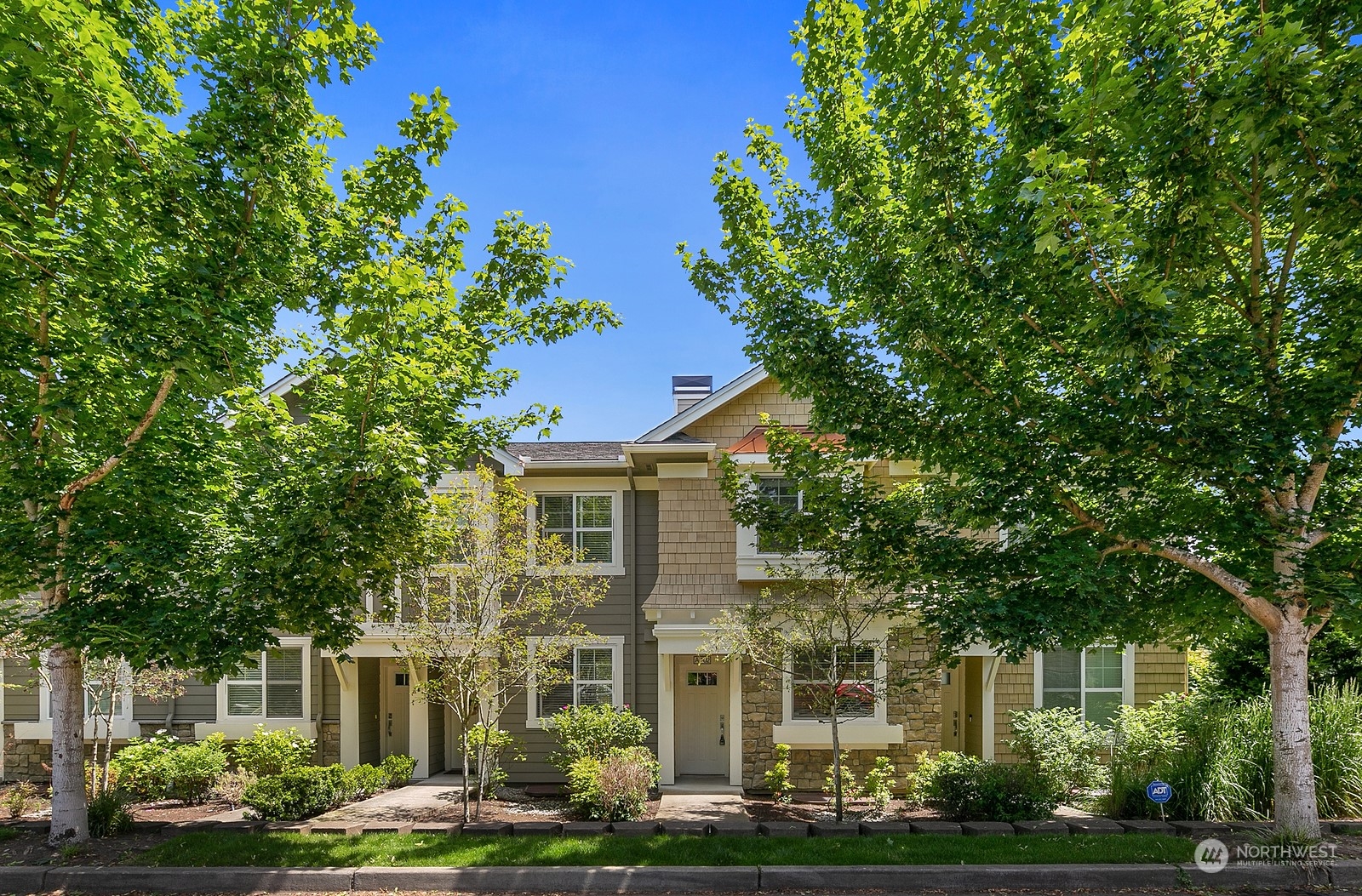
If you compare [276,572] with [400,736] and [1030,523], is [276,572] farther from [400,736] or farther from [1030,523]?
[400,736]

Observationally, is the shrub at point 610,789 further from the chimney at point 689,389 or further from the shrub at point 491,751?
the chimney at point 689,389

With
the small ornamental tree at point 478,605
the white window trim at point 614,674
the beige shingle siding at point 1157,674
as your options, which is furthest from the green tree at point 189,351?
the beige shingle siding at point 1157,674

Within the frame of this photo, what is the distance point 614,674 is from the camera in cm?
1361

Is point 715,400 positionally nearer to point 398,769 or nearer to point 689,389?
point 689,389

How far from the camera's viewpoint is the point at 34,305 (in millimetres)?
6871

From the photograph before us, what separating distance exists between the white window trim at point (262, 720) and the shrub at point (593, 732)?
5.06m

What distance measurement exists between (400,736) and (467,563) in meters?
7.40

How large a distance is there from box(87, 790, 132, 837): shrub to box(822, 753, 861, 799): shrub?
10.2 metres

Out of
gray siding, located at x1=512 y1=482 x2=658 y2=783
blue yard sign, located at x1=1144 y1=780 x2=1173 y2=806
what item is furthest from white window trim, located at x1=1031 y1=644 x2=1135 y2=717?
gray siding, located at x1=512 y1=482 x2=658 y2=783

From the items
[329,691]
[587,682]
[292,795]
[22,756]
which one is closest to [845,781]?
[587,682]

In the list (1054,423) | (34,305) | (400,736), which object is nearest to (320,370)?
(34,305)

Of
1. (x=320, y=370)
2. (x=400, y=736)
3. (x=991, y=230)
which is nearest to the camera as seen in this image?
(x=991, y=230)

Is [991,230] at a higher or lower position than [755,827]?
higher

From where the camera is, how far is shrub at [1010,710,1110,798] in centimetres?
1143
